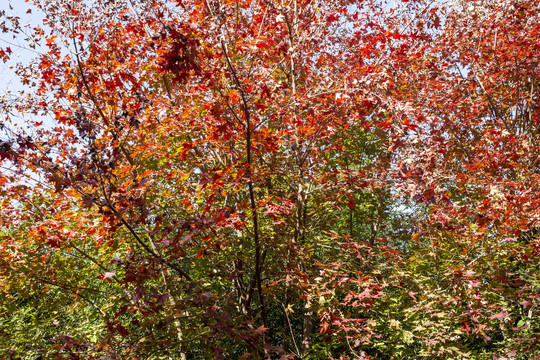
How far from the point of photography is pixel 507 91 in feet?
28.4

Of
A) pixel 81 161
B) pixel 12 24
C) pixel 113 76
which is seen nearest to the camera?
pixel 81 161

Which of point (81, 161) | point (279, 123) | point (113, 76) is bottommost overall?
point (81, 161)

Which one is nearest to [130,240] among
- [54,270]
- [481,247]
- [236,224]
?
[54,270]

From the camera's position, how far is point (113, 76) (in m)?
5.59

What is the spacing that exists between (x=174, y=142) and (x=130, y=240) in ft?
5.97

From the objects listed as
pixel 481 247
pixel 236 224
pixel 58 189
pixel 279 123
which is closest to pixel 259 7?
pixel 279 123

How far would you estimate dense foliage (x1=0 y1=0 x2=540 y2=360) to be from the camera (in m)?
3.66

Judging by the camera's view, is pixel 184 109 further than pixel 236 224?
Yes

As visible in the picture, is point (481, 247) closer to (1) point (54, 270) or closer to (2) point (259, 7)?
(2) point (259, 7)

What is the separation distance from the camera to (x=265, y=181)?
5.81 m

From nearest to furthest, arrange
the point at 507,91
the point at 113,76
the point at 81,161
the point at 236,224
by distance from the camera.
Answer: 1. the point at 81,161
2. the point at 236,224
3. the point at 113,76
4. the point at 507,91

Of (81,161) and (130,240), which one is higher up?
(130,240)

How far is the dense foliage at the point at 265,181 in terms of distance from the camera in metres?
3.66

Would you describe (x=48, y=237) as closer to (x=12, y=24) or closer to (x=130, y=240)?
(x=130, y=240)
